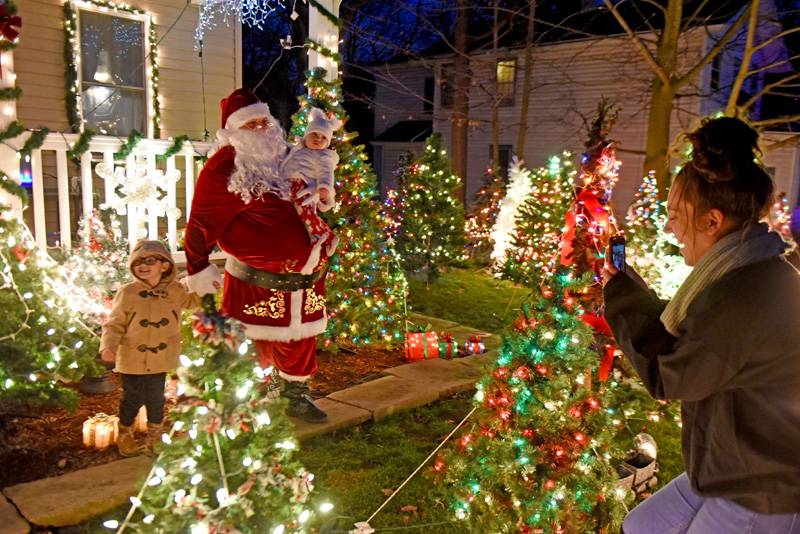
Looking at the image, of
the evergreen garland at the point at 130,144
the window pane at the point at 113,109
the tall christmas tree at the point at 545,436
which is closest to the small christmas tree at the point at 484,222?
the window pane at the point at 113,109

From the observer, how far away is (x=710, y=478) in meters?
1.78

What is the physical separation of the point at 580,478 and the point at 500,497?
0.41m

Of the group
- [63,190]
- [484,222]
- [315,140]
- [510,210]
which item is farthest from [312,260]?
[484,222]

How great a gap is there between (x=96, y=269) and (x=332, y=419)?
8.20 feet

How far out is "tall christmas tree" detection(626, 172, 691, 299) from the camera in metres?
6.91

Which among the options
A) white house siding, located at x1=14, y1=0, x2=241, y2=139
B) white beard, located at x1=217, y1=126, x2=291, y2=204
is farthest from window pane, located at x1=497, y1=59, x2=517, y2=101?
white beard, located at x1=217, y1=126, x2=291, y2=204

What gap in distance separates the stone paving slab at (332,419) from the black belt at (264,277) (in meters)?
0.99

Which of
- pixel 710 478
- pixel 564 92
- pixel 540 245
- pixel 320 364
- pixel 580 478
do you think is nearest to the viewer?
pixel 710 478

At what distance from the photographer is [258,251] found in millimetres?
4500

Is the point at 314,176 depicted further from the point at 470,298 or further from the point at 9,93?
the point at 470,298

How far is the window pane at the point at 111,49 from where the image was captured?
9086 mm

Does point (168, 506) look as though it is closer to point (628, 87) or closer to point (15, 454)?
point (15, 454)

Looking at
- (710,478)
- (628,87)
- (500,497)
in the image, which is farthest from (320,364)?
(628,87)

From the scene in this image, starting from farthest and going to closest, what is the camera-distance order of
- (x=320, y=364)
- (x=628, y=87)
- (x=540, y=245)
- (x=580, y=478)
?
(x=628, y=87) < (x=540, y=245) < (x=320, y=364) < (x=580, y=478)
